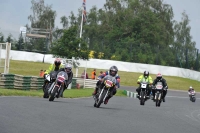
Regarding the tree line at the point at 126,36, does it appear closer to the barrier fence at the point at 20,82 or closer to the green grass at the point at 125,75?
the green grass at the point at 125,75

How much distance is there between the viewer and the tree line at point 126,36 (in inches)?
2418

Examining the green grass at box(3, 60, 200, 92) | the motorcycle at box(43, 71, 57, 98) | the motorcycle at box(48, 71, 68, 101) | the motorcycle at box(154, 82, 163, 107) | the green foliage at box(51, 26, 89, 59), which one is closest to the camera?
the motorcycle at box(48, 71, 68, 101)

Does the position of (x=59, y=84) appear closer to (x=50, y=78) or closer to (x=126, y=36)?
(x=50, y=78)

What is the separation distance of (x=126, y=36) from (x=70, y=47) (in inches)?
1900

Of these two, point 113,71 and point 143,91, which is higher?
point 113,71

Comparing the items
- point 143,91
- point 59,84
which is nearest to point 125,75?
point 143,91

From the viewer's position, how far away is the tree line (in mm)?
61406

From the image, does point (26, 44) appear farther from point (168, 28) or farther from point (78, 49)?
point (168, 28)

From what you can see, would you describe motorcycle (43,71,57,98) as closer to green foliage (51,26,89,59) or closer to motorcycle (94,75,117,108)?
motorcycle (94,75,117,108)

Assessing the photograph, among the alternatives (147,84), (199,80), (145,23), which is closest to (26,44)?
(199,80)

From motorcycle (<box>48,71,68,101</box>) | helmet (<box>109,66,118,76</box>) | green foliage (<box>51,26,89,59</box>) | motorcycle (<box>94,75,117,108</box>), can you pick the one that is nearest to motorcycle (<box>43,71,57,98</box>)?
motorcycle (<box>48,71,68,101</box>)

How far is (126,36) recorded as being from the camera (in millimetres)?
92375

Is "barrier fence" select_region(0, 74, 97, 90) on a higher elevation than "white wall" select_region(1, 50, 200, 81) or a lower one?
lower

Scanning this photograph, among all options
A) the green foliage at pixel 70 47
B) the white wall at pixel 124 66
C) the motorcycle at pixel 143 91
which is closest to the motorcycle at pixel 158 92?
the motorcycle at pixel 143 91
